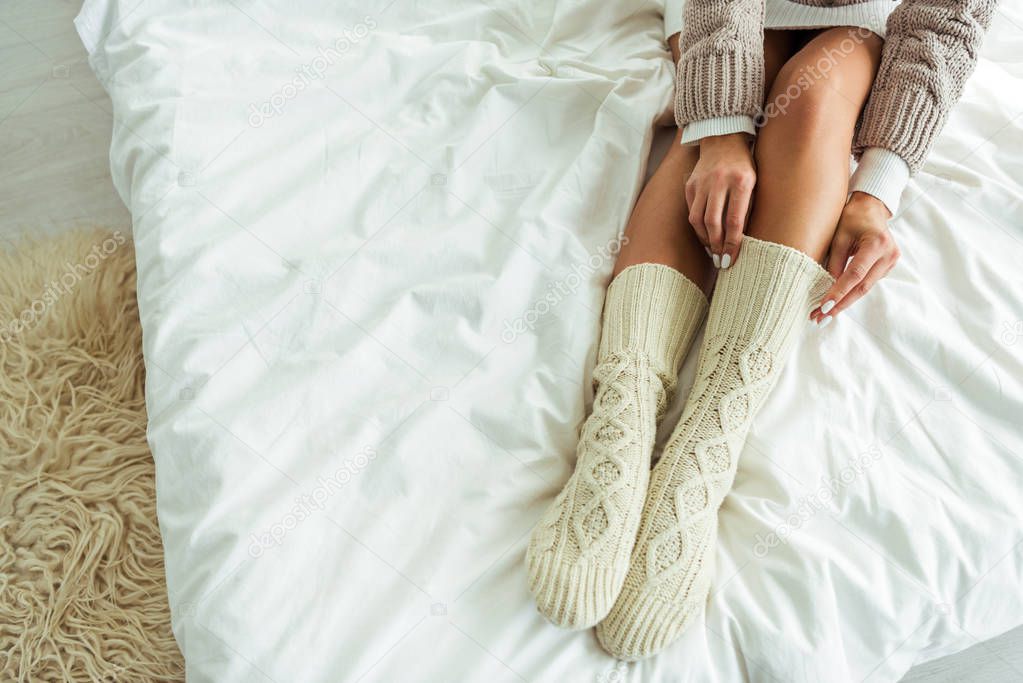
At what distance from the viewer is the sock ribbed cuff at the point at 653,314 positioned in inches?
28.9

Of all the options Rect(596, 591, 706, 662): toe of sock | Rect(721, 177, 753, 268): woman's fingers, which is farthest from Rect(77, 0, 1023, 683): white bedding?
Rect(721, 177, 753, 268): woman's fingers

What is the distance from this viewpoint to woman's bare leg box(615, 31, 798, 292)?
0.79 m

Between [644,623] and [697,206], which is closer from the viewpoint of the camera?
[644,623]

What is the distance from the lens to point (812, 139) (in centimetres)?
76

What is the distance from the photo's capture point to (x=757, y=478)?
28.0 inches

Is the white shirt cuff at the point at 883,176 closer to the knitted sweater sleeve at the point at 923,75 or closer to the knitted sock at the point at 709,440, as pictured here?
the knitted sweater sleeve at the point at 923,75

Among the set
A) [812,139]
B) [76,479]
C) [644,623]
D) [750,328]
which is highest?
[812,139]

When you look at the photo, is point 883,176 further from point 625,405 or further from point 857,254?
point 625,405

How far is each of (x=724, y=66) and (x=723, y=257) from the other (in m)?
0.20

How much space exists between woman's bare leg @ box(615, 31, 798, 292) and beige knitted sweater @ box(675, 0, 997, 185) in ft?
0.18

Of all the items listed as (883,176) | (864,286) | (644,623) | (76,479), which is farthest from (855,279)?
(76,479)

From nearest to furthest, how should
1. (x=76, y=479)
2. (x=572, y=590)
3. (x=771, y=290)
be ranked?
1. (x=572, y=590)
2. (x=771, y=290)
3. (x=76, y=479)

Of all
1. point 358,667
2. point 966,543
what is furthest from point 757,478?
point 358,667

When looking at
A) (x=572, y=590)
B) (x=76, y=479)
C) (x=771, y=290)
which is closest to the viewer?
(x=572, y=590)
